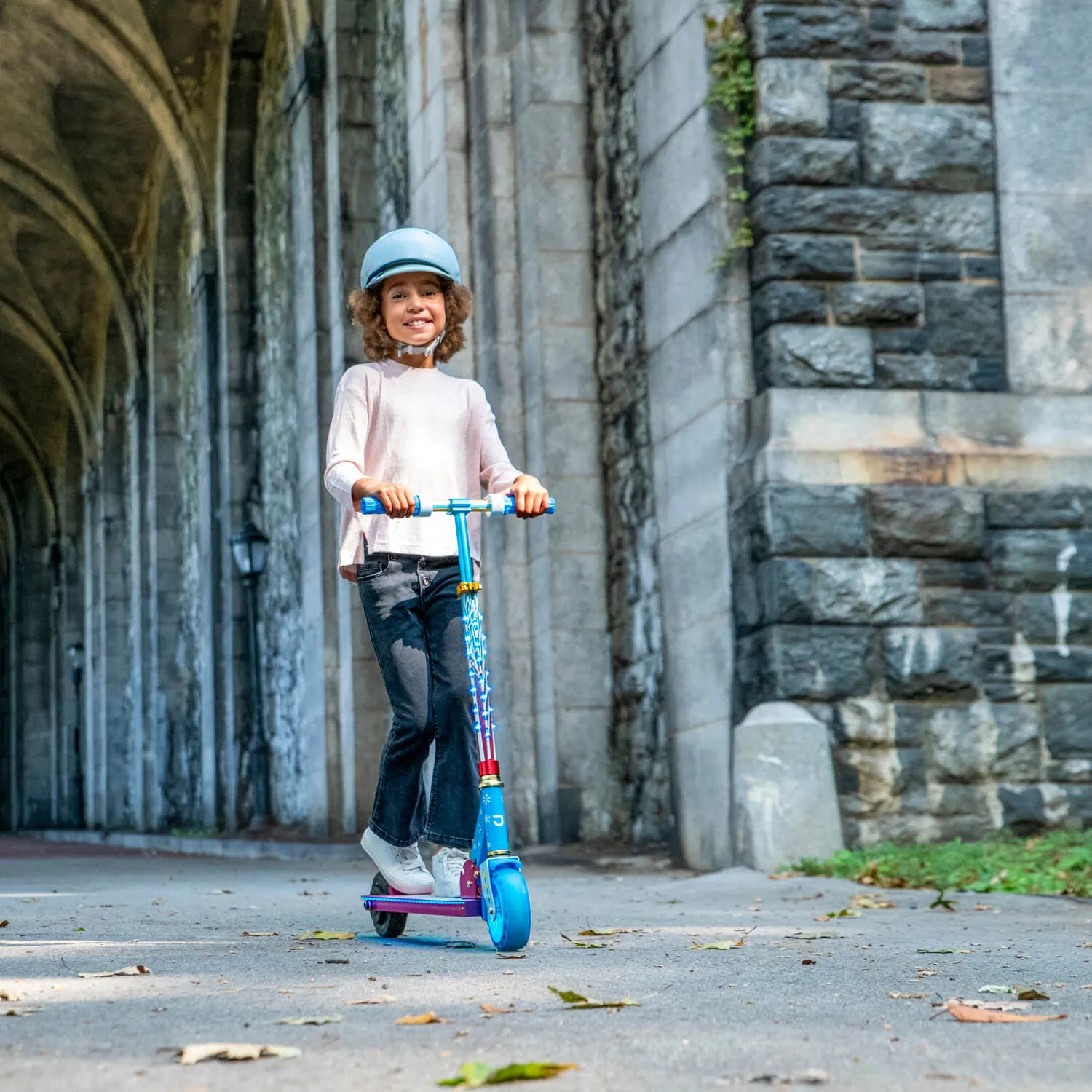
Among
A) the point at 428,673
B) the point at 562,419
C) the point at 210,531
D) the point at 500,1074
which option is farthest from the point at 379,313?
the point at 210,531

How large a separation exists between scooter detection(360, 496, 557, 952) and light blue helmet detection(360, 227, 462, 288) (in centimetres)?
60

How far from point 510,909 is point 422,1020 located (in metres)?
1.13

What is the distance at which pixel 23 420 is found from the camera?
34.8 meters

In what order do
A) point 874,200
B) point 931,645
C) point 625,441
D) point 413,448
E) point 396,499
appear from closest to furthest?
point 396,499 < point 413,448 < point 931,645 < point 874,200 < point 625,441

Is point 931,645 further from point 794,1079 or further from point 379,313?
point 794,1079

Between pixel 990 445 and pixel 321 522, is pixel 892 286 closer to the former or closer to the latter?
pixel 990 445

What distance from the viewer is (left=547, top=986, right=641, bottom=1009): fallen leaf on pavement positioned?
129 inches

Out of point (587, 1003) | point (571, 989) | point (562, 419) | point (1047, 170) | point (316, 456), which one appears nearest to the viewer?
point (587, 1003)

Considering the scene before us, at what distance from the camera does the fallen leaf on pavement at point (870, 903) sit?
5.83m

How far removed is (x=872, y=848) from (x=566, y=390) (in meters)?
3.84

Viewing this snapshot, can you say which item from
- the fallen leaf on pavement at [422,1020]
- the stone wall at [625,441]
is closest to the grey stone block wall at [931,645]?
the stone wall at [625,441]

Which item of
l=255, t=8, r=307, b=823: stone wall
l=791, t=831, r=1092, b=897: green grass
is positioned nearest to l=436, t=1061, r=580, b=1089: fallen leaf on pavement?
l=791, t=831, r=1092, b=897: green grass

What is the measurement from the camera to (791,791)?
7.16m

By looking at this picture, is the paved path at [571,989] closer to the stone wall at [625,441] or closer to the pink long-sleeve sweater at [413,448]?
the pink long-sleeve sweater at [413,448]
